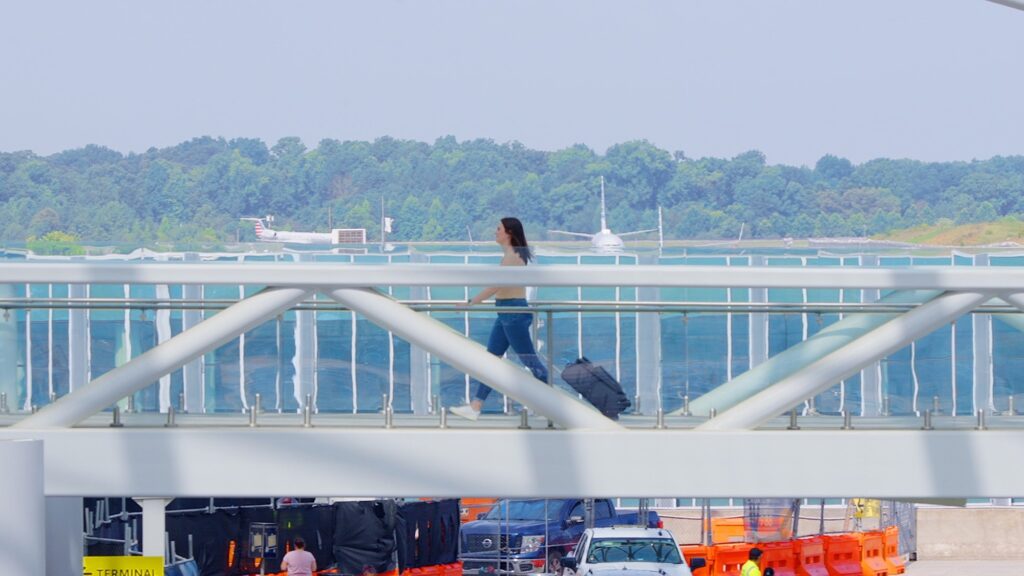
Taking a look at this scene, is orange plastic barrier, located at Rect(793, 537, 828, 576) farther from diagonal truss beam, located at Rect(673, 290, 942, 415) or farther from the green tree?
the green tree

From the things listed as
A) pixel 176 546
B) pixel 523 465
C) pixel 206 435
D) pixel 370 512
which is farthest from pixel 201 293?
pixel 370 512

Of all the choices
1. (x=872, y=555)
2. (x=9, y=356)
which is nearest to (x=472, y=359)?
(x=9, y=356)

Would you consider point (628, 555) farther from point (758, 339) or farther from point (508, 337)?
point (508, 337)

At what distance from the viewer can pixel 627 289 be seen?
6.95 meters

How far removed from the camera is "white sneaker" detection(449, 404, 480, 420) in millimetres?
6930

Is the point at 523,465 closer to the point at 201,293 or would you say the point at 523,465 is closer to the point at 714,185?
the point at 201,293

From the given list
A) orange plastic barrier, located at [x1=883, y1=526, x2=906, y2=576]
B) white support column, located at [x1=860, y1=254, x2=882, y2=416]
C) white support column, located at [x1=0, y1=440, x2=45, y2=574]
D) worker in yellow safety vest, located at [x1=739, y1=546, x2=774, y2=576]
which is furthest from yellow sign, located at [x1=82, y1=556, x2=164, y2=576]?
orange plastic barrier, located at [x1=883, y1=526, x2=906, y2=576]

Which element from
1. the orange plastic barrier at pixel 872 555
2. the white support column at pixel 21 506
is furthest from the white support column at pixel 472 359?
the orange plastic barrier at pixel 872 555

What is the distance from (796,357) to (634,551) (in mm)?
10372

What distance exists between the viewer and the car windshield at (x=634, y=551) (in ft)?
55.0

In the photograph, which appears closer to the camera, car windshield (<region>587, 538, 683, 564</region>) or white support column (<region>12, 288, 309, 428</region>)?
white support column (<region>12, 288, 309, 428</region>)

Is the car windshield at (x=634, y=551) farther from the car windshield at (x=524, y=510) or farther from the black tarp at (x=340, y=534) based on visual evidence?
the car windshield at (x=524, y=510)

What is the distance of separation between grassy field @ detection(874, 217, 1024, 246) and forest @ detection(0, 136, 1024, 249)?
8.89 ft

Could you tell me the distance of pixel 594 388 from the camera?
6941 mm
